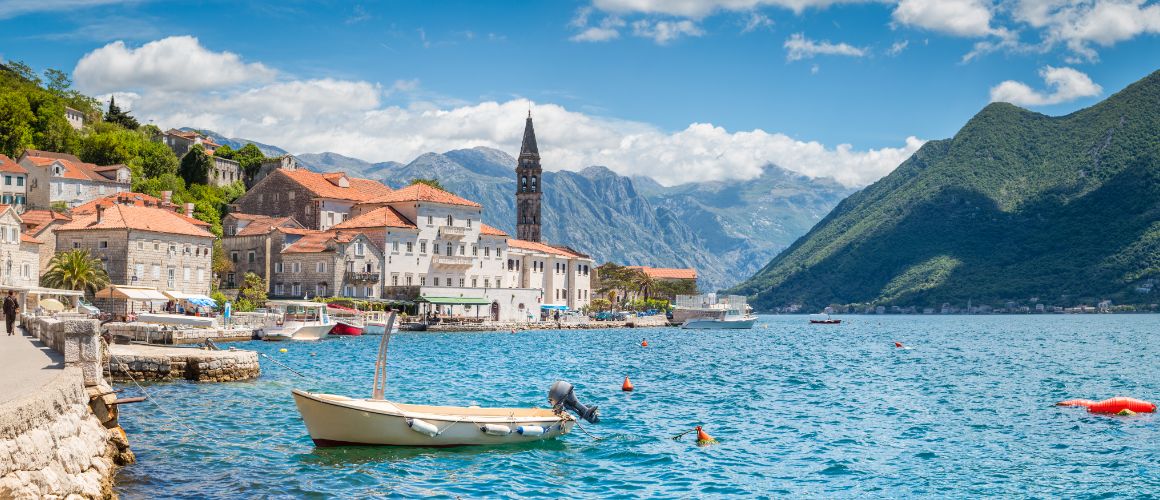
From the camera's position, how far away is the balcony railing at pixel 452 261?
91562 mm

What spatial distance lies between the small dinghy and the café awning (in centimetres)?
4633

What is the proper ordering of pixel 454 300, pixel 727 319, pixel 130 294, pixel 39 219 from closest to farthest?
pixel 130 294 < pixel 39 219 < pixel 454 300 < pixel 727 319

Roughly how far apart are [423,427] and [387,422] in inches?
30.4

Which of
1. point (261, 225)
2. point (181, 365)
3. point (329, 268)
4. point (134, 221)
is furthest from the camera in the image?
point (261, 225)

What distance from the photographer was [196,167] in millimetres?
103312

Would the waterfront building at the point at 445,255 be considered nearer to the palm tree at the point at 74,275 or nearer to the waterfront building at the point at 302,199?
the waterfront building at the point at 302,199

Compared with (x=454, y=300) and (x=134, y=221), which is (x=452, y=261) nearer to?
(x=454, y=300)

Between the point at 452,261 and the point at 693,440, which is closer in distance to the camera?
the point at 693,440

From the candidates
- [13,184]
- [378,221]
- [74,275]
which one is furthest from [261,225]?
[74,275]

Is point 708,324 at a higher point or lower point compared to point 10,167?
lower

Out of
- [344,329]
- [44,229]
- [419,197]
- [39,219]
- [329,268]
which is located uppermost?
[419,197]

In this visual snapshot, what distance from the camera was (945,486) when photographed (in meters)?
18.7

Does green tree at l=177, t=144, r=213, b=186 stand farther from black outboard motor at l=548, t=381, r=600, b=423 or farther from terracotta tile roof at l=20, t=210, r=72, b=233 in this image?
black outboard motor at l=548, t=381, r=600, b=423

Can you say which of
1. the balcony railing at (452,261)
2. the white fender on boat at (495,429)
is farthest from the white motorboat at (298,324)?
→ the white fender on boat at (495,429)
